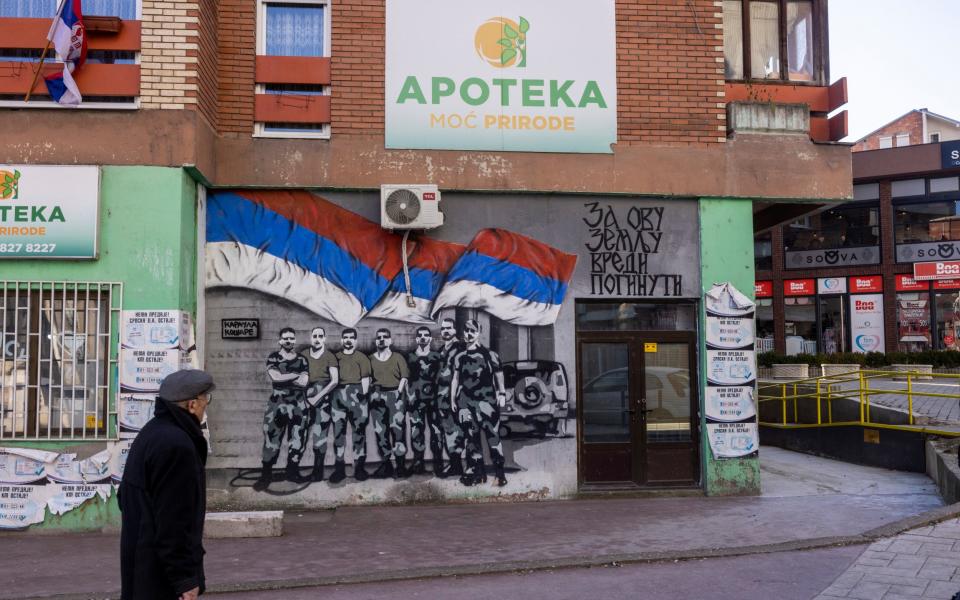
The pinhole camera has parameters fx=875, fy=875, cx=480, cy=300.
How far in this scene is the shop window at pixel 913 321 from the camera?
35.3 metres

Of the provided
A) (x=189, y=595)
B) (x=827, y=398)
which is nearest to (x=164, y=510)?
(x=189, y=595)

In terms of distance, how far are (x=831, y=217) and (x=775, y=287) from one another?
3.79 metres

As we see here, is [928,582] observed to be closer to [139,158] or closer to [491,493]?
[491,493]

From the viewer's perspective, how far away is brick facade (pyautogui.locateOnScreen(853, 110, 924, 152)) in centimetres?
5197

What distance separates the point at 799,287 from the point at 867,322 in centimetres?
320

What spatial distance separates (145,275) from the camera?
9555 millimetres

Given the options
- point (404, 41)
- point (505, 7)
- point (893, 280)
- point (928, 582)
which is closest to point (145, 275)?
point (404, 41)

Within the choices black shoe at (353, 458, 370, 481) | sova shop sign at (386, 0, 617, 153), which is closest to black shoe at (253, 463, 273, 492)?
black shoe at (353, 458, 370, 481)

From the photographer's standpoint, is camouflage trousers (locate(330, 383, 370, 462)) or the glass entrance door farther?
the glass entrance door

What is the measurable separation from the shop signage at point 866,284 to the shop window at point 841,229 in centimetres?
140

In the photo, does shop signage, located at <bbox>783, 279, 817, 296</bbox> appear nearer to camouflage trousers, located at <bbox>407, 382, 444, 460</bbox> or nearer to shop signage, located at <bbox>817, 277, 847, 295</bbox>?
shop signage, located at <bbox>817, 277, 847, 295</bbox>

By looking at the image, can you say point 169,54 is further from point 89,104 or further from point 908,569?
point 908,569

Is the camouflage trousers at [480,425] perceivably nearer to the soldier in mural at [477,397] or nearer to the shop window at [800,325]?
the soldier in mural at [477,397]

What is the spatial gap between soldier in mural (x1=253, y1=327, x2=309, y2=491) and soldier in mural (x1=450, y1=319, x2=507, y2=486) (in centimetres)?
184
